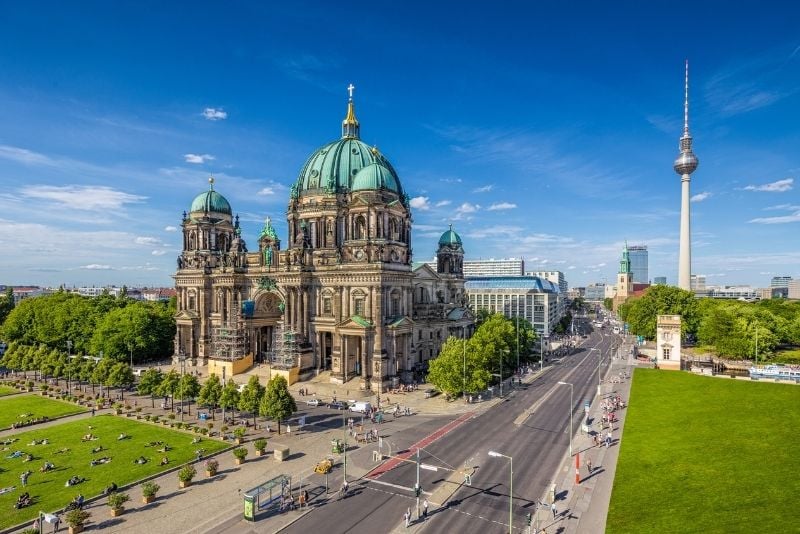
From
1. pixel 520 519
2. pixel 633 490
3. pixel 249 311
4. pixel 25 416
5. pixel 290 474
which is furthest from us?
pixel 249 311

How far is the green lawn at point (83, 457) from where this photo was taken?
1635 inches

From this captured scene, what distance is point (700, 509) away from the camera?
38312mm

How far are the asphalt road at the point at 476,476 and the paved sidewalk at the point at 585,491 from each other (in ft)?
3.80

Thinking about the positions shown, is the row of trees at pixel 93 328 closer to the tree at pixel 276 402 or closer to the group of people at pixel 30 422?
the group of people at pixel 30 422

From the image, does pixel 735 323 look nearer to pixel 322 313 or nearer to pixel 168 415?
pixel 322 313

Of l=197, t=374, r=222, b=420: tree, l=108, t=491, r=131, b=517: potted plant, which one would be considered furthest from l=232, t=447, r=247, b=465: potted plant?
l=197, t=374, r=222, b=420: tree

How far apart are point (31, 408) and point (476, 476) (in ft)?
231

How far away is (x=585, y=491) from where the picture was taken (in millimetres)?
42312

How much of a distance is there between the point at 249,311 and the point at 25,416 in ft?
132

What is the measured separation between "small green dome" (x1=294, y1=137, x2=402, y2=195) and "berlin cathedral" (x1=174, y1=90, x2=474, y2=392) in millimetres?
278

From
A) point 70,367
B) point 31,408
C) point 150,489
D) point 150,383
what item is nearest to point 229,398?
point 150,383

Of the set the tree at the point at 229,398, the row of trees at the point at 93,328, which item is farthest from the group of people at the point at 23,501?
the row of trees at the point at 93,328

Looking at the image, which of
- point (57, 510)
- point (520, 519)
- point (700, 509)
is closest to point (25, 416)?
point (57, 510)

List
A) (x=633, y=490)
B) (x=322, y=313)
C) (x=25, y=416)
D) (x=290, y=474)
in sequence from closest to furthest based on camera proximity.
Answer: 1. (x=633, y=490)
2. (x=290, y=474)
3. (x=25, y=416)
4. (x=322, y=313)
